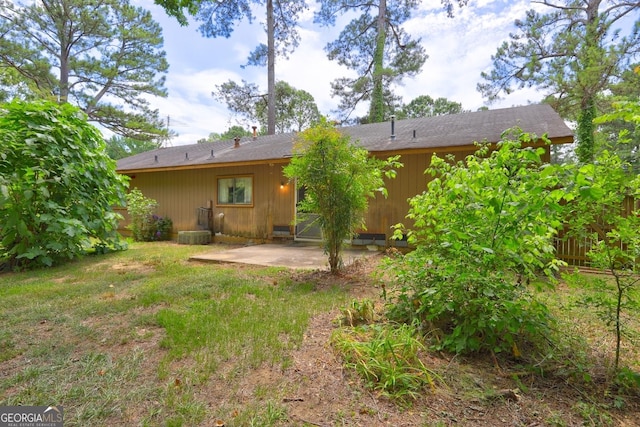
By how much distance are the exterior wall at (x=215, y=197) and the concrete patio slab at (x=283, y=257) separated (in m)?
1.32

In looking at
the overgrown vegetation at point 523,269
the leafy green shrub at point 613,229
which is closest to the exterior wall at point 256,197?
the overgrown vegetation at point 523,269

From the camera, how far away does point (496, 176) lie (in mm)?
2018

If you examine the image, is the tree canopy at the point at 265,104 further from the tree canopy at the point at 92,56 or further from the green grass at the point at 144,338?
the green grass at the point at 144,338

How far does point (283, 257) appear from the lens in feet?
19.9

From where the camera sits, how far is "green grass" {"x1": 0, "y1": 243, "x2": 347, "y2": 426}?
1687 mm

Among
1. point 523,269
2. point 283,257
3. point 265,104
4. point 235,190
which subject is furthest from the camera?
point 265,104

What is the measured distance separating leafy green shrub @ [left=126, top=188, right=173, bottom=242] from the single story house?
1.61 ft

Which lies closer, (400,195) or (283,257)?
(283,257)

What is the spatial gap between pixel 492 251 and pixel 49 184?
6306 mm

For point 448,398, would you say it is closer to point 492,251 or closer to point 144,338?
point 492,251

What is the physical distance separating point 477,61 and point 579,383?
14.8 m

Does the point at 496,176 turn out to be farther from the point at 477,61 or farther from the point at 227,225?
the point at 477,61

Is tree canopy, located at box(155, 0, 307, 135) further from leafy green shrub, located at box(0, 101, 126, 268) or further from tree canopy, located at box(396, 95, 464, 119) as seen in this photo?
tree canopy, located at box(396, 95, 464, 119)

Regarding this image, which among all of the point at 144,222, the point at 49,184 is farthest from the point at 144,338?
the point at 144,222
